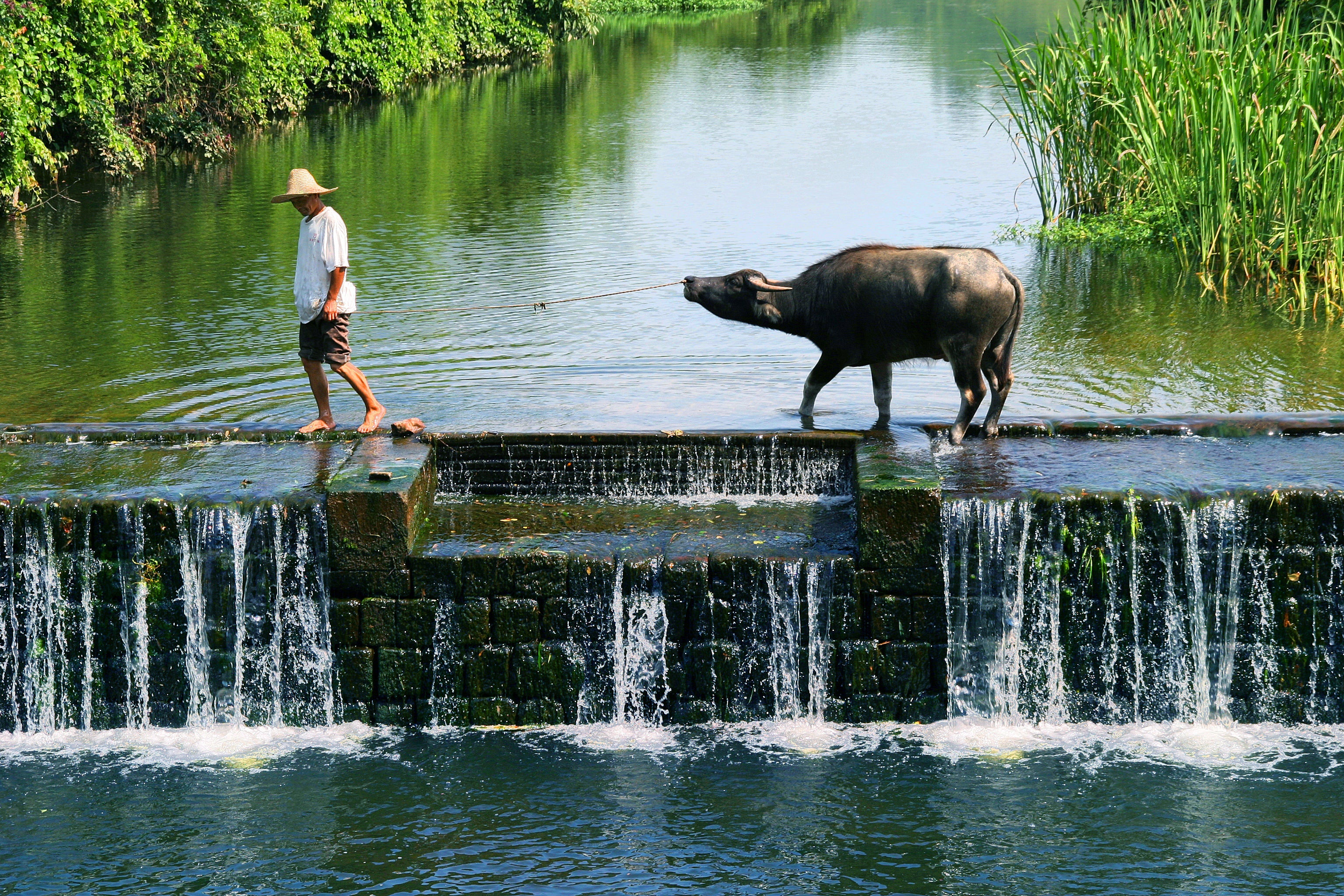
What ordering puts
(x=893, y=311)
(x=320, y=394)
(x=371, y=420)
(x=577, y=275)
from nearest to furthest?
(x=893, y=311)
(x=371, y=420)
(x=320, y=394)
(x=577, y=275)

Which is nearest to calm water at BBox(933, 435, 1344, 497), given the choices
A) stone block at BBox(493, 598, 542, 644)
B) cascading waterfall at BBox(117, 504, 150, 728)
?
stone block at BBox(493, 598, 542, 644)

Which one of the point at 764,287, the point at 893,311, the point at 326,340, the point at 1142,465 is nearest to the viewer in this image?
the point at 1142,465

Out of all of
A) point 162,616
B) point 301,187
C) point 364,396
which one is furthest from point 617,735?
point 301,187

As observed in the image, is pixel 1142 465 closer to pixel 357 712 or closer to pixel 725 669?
pixel 725 669

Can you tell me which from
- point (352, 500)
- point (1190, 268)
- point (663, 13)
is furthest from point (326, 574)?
point (663, 13)

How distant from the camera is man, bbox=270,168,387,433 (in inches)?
323

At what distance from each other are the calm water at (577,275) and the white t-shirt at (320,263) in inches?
62.4

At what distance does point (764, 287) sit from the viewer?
28.8ft

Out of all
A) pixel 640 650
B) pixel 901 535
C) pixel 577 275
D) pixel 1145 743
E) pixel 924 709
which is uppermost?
pixel 577 275

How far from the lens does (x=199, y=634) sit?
7.21 meters

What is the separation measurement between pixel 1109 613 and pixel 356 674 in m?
3.70

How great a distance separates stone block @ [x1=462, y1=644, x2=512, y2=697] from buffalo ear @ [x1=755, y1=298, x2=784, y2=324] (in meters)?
2.75

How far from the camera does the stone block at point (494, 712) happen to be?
23.6 ft

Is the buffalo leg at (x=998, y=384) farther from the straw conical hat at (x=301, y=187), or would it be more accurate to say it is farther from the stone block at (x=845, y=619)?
the straw conical hat at (x=301, y=187)
